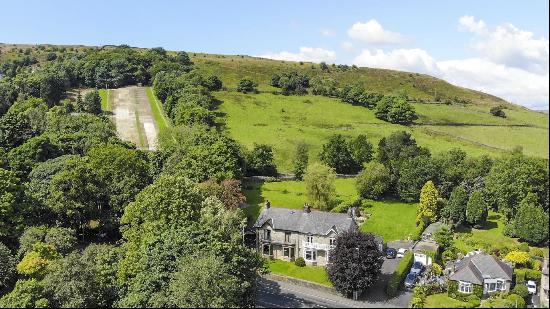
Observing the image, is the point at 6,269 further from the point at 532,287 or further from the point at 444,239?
the point at 532,287

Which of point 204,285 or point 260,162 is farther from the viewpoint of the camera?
point 260,162

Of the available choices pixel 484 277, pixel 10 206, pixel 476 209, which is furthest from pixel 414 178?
pixel 10 206

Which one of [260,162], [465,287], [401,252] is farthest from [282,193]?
[465,287]

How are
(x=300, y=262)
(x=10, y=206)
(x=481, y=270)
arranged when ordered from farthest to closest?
(x=300, y=262) → (x=10, y=206) → (x=481, y=270)

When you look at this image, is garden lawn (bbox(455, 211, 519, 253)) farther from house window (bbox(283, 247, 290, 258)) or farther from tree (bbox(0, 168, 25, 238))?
tree (bbox(0, 168, 25, 238))

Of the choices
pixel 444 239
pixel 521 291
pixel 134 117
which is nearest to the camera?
pixel 521 291

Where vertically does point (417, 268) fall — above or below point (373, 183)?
below

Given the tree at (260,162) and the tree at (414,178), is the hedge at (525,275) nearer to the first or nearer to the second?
the tree at (414,178)

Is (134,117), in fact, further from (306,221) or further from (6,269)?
(6,269)

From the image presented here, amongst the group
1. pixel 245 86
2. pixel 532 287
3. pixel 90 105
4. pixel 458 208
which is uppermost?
pixel 245 86
